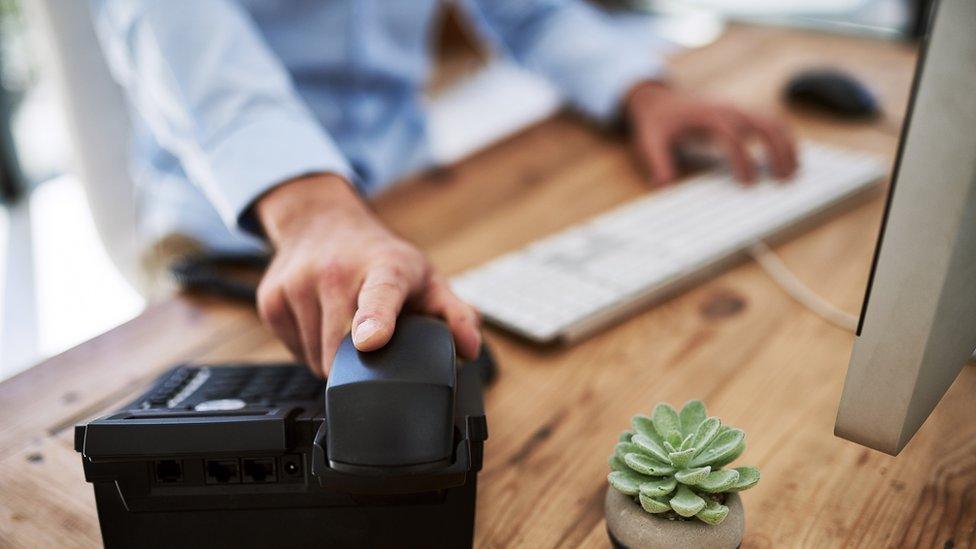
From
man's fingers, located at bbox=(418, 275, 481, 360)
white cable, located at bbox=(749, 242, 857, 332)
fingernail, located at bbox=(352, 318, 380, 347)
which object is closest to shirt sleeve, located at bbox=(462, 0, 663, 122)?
white cable, located at bbox=(749, 242, 857, 332)

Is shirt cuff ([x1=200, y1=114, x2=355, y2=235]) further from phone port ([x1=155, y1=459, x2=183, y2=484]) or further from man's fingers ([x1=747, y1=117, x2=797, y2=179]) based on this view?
man's fingers ([x1=747, y1=117, x2=797, y2=179])

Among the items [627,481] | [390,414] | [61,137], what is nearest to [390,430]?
[390,414]

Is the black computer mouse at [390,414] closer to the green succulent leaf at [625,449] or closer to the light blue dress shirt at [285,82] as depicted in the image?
the green succulent leaf at [625,449]

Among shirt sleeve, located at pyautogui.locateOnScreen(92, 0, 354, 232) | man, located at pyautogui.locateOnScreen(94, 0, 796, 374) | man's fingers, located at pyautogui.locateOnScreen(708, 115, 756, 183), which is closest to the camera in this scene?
man, located at pyautogui.locateOnScreen(94, 0, 796, 374)

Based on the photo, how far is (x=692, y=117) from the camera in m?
0.99

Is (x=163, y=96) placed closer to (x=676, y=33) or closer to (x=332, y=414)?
(x=332, y=414)

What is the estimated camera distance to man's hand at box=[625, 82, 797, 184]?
913 mm

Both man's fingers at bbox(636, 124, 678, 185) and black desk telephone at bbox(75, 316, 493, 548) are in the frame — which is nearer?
black desk telephone at bbox(75, 316, 493, 548)

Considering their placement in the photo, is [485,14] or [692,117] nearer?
[692,117]

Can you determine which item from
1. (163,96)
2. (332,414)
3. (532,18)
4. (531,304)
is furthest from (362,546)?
(532,18)

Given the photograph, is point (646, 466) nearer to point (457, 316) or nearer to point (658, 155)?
point (457, 316)

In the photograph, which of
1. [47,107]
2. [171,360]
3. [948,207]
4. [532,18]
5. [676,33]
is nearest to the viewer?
[948,207]

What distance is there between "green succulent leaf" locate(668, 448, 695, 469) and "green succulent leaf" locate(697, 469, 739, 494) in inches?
0.5

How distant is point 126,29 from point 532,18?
0.66m
